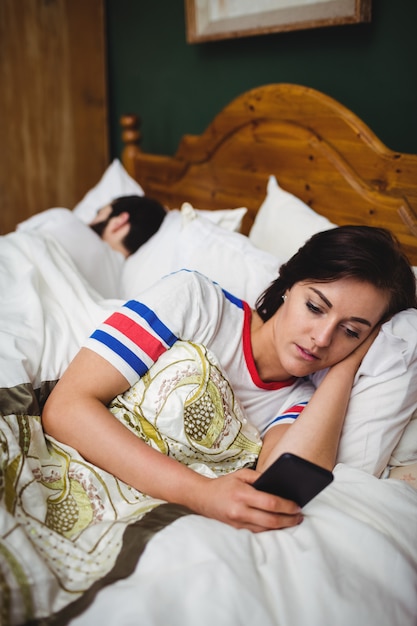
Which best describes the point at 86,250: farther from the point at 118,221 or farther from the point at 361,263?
the point at 361,263

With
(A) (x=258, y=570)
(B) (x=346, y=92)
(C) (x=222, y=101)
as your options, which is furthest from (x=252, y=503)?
(C) (x=222, y=101)

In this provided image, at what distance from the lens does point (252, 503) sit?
923mm

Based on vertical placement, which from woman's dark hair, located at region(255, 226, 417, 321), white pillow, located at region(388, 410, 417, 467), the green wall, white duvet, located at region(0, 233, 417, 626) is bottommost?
white pillow, located at region(388, 410, 417, 467)

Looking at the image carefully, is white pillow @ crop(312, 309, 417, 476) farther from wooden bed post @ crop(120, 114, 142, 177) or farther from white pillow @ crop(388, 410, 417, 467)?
wooden bed post @ crop(120, 114, 142, 177)

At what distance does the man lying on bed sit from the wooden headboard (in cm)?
30

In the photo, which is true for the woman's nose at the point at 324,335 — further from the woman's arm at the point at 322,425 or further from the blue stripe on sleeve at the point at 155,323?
the blue stripe on sleeve at the point at 155,323

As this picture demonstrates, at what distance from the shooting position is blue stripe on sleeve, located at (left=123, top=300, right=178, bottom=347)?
1.14m

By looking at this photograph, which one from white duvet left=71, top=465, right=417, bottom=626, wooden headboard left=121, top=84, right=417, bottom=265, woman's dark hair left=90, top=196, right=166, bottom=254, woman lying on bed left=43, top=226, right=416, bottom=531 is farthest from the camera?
woman's dark hair left=90, top=196, right=166, bottom=254

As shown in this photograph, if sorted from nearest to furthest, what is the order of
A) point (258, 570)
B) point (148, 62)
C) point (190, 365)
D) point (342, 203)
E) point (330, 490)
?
1. point (258, 570)
2. point (330, 490)
3. point (190, 365)
4. point (342, 203)
5. point (148, 62)

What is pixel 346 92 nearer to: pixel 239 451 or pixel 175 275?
pixel 175 275

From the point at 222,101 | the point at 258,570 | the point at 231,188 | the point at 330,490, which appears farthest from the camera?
the point at 222,101

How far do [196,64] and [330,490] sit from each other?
84.1 inches

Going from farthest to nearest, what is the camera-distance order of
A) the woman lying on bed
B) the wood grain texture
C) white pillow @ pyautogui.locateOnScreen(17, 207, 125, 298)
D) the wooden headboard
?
the wood grain texture, white pillow @ pyautogui.locateOnScreen(17, 207, 125, 298), the wooden headboard, the woman lying on bed

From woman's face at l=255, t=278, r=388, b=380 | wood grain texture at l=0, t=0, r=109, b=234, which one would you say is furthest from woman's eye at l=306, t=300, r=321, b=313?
wood grain texture at l=0, t=0, r=109, b=234
